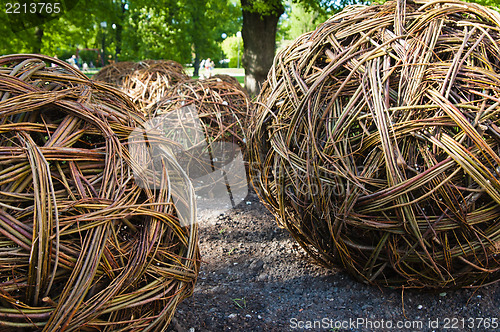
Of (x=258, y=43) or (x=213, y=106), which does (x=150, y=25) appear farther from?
(x=213, y=106)

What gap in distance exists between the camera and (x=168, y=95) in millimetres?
4746

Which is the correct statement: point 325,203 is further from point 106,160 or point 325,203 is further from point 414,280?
point 106,160

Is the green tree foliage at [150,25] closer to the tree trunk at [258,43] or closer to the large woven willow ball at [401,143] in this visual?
the tree trunk at [258,43]

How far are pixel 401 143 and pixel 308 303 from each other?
1381 mm

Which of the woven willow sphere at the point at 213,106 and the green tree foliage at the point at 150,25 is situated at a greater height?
the green tree foliage at the point at 150,25

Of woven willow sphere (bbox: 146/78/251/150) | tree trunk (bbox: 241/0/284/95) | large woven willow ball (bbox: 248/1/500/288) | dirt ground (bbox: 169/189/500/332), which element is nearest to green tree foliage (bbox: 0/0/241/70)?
tree trunk (bbox: 241/0/284/95)

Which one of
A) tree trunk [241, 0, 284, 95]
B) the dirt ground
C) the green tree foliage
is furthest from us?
tree trunk [241, 0, 284, 95]

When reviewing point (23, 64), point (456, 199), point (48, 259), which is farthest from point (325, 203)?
point (23, 64)

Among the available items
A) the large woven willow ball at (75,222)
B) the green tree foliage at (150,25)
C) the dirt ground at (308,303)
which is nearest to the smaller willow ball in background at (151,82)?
the dirt ground at (308,303)

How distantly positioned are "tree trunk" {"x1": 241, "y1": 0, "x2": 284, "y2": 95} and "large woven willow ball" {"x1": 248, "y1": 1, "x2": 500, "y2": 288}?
6023mm

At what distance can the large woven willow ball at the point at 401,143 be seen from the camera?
223 cm

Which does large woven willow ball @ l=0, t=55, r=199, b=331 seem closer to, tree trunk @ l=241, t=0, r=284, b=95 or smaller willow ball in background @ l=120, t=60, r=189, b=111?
smaller willow ball in background @ l=120, t=60, r=189, b=111

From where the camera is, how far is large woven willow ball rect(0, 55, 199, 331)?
1491 mm

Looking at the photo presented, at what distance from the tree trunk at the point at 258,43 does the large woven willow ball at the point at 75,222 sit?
691 cm
